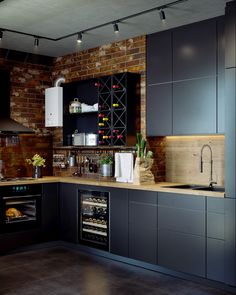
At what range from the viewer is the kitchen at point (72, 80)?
5.52m

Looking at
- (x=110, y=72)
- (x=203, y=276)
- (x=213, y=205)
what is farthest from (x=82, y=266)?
(x=110, y=72)

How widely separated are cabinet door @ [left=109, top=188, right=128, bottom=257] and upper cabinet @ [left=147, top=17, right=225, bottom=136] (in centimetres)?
93

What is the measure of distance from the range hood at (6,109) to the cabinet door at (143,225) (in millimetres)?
2089

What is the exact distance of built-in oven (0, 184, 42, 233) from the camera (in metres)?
5.88

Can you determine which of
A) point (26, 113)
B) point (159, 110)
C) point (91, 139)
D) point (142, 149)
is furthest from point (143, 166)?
point (26, 113)

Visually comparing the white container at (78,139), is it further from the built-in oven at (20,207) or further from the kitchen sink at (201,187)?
the kitchen sink at (201,187)

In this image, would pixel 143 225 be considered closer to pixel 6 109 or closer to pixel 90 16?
pixel 90 16

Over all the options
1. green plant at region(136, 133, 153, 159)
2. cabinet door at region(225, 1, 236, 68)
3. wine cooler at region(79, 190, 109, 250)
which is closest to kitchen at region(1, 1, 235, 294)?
wine cooler at region(79, 190, 109, 250)

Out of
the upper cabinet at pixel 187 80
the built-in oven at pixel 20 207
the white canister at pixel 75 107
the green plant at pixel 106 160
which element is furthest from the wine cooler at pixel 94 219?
the white canister at pixel 75 107

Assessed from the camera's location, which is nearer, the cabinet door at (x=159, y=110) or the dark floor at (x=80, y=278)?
the dark floor at (x=80, y=278)

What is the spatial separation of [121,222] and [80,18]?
2570 millimetres

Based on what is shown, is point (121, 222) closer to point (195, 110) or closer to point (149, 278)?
point (149, 278)

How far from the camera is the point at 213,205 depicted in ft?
14.4

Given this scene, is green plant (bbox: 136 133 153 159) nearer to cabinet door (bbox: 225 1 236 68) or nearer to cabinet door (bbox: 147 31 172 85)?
cabinet door (bbox: 147 31 172 85)
